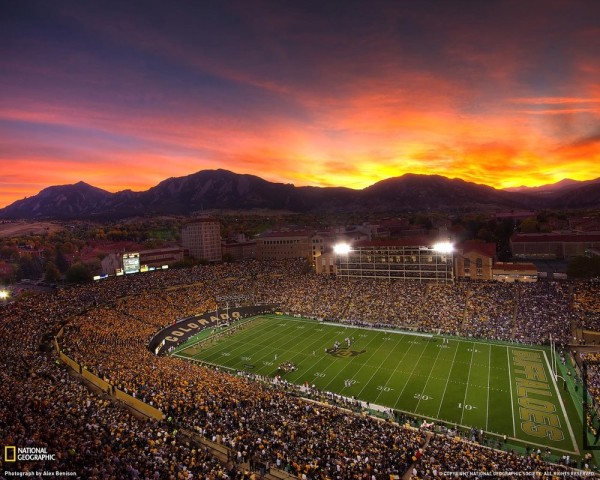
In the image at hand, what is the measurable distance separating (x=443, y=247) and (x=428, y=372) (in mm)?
23036

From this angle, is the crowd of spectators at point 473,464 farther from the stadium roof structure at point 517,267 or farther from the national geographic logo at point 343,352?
the stadium roof structure at point 517,267

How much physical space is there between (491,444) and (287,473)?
12.4 m

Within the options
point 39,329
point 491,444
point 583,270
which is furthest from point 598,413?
point 39,329

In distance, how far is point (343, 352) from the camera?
3803 cm

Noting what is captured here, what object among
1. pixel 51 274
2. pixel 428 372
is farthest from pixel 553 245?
pixel 51 274

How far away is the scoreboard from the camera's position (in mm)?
75562

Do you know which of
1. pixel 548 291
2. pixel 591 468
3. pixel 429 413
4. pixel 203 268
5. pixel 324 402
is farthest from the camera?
pixel 203 268

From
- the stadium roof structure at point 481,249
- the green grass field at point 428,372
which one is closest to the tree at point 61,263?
the green grass field at point 428,372

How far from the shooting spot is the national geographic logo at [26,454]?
12578 millimetres

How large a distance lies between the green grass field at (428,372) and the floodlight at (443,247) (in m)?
14.3

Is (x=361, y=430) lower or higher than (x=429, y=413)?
higher

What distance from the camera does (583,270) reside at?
55406 millimetres

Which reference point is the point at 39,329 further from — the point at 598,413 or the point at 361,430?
the point at 598,413

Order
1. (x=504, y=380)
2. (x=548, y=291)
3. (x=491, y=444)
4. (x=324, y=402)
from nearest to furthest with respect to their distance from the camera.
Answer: (x=491, y=444) < (x=324, y=402) < (x=504, y=380) < (x=548, y=291)
